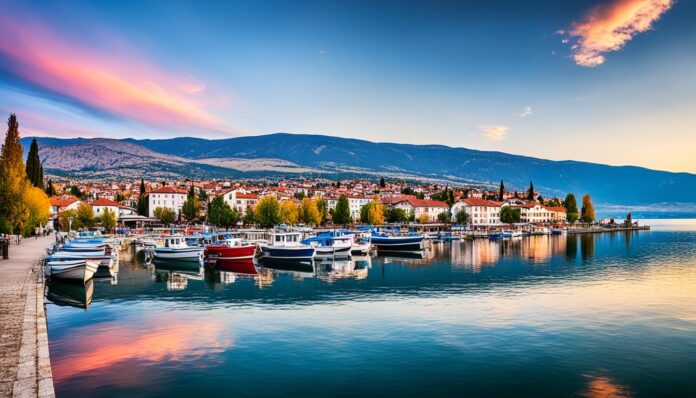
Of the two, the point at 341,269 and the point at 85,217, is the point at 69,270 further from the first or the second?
the point at 85,217

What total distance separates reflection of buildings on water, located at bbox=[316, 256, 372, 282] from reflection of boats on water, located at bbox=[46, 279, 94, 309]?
14611mm

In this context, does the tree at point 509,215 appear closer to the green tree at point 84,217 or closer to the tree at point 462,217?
the tree at point 462,217

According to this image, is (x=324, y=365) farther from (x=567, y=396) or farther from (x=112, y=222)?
(x=112, y=222)

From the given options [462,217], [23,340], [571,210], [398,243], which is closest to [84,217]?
[398,243]

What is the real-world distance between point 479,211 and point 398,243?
70928mm

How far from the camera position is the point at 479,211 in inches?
4953

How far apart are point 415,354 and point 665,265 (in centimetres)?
3744

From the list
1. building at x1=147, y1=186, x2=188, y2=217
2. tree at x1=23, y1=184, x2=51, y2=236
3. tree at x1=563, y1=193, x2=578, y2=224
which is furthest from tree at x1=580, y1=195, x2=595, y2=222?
tree at x1=23, y1=184, x2=51, y2=236

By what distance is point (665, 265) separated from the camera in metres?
42.9

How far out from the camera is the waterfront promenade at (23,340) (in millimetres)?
10336

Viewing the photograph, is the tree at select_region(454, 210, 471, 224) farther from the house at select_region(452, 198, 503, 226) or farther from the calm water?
the calm water

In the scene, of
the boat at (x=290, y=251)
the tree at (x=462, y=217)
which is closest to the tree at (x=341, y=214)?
the tree at (x=462, y=217)

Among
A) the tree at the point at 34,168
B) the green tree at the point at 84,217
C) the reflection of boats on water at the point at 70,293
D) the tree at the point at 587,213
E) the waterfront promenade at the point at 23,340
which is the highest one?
the tree at the point at 34,168

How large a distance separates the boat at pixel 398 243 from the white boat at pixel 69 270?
38398 mm
